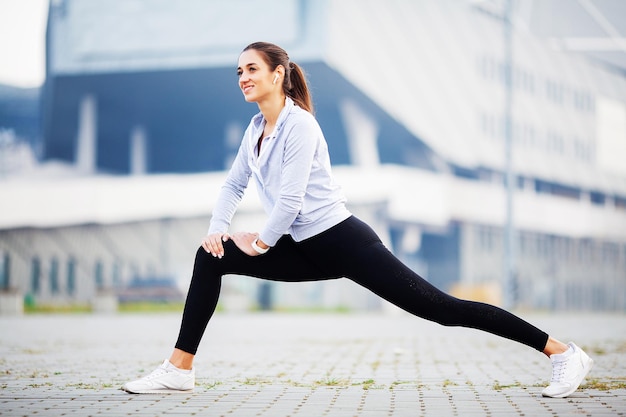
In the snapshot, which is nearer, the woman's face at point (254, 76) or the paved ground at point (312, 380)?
the paved ground at point (312, 380)

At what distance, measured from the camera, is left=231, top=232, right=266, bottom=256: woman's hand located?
5.52 meters

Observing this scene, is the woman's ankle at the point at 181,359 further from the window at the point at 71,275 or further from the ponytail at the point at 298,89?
the window at the point at 71,275

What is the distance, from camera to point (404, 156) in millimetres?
56688

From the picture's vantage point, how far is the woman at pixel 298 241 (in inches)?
214

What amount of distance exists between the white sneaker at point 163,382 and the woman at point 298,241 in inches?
5.8

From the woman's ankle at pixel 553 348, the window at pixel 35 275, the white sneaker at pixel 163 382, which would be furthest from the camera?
the window at pixel 35 275

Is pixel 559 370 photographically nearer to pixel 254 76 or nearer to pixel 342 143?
pixel 254 76

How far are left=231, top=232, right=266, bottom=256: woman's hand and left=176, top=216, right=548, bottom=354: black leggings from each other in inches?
2.4

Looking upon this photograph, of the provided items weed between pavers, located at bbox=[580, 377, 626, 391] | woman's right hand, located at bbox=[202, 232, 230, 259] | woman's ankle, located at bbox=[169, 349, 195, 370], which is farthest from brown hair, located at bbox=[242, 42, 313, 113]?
weed between pavers, located at bbox=[580, 377, 626, 391]

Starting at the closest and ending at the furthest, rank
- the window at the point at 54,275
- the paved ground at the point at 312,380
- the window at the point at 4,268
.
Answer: the paved ground at the point at 312,380 → the window at the point at 4,268 → the window at the point at 54,275

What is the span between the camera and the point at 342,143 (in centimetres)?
5819

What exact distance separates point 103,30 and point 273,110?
43941mm

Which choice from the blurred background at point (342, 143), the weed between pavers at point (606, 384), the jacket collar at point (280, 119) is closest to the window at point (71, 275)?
the blurred background at point (342, 143)

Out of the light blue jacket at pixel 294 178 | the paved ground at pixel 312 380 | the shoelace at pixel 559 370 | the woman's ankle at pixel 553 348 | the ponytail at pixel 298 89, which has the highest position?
the ponytail at pixel 298 89
